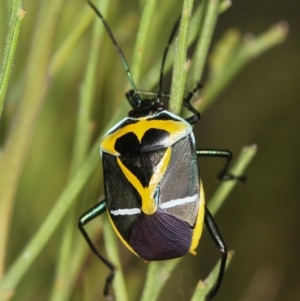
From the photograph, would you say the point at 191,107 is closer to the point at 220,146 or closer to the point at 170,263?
the point at 170,263

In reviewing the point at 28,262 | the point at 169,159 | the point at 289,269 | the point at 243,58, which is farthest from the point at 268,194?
the point at 28,262

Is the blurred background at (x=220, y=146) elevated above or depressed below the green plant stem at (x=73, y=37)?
below

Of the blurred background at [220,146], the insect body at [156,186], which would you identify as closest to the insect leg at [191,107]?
the insect body at [156,186]

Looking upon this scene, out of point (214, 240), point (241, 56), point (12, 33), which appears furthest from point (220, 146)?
point (12, 33)

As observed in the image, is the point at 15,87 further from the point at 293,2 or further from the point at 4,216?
the point at 293,2

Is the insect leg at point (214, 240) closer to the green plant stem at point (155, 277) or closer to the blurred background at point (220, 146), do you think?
the green plant stem at point (155, 277)

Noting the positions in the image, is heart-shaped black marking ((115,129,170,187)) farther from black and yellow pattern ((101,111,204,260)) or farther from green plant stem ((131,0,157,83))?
green plant stem ((131,0,157,83))
